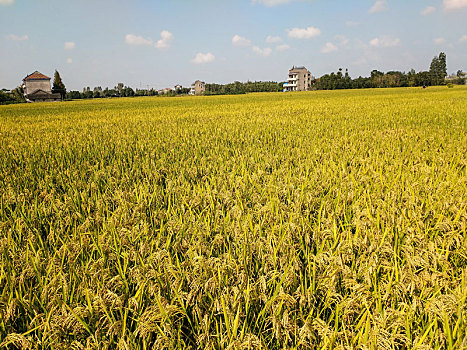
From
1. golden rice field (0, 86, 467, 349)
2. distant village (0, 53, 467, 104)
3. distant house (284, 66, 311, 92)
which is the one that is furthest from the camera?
distant house (284, 66, 311, 92)

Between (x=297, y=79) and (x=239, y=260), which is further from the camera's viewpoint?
(x=297, y=79)

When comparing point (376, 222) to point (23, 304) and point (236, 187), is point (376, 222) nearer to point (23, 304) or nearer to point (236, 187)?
point (236, 187)

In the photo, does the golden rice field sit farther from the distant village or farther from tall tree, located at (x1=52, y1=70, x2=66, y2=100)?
tall tree, located at (x1=52, y1=70, x2=66, y2=100)

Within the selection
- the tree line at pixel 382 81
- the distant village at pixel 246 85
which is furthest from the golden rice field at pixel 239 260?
the tree line at pixel 382 81

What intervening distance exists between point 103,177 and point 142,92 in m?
103

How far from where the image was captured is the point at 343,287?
5.13 ft

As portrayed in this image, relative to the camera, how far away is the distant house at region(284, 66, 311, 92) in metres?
127

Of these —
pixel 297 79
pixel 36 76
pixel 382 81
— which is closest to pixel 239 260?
pixel 382 81

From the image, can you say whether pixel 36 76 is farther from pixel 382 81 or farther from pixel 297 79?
pixel 382 81

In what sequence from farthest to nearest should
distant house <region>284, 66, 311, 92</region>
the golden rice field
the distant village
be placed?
distant house <region>284, 66, 311, 92</region> < the distant village < the golden rice field

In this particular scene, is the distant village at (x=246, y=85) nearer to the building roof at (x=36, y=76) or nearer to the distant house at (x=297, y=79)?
the building roof at (x=36, y=76)

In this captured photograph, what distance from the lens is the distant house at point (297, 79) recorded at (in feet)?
415

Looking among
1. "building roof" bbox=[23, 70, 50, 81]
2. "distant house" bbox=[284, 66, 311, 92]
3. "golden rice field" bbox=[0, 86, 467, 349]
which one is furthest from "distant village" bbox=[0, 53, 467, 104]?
"golden rice field" bbox=[0, 86, 467, 349]

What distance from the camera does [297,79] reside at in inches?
5005
